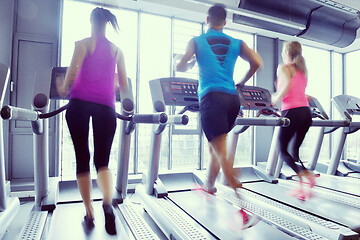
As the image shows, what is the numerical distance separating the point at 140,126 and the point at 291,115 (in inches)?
97.8

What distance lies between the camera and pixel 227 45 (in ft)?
6.09

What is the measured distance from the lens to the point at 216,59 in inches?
72.4

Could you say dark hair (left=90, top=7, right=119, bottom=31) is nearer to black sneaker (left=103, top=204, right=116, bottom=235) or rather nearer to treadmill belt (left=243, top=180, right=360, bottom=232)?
black sneaker (left=103, top=204, right=116, bottom=235)

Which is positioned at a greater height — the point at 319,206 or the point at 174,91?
the point at 174,91

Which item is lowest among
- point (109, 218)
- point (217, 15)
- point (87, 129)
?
point (109, 218)

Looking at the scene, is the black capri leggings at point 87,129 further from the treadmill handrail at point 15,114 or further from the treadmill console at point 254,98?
the treadmill console at point 254,98

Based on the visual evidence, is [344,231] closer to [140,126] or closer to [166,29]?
[140,126]

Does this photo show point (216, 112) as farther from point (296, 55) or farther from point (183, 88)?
point (296, 55)

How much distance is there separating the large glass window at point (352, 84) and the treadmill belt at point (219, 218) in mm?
5139

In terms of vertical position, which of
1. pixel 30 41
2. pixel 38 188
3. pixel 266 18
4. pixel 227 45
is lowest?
pixel 38 188

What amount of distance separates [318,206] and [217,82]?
173 centimetres

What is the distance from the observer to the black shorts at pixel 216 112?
179cm

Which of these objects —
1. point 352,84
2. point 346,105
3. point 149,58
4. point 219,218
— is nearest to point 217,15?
point 219,218

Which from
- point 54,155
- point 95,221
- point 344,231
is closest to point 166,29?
point 54,155
